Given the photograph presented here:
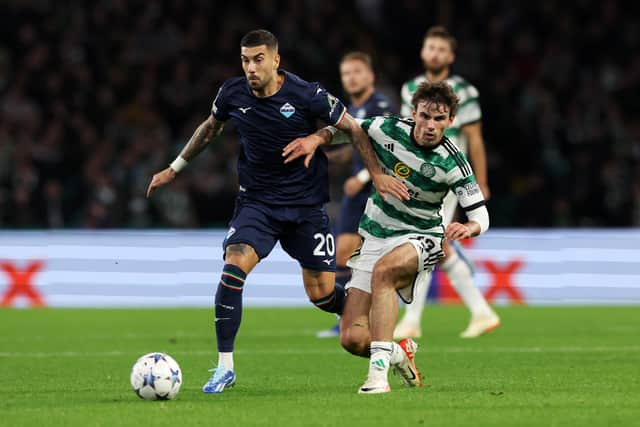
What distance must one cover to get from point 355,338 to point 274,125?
1.36 m

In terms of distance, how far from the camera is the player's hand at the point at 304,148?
7383mm

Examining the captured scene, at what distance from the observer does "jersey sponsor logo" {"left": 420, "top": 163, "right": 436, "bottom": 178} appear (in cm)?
730

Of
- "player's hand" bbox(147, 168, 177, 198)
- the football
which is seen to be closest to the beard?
"player's hand" bbox(147, 168, 177, 198)

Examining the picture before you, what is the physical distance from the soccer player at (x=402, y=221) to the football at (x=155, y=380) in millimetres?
1036

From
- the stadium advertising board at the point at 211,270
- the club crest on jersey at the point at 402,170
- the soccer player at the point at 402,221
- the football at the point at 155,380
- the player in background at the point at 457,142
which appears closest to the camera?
the football at the point at 155,380

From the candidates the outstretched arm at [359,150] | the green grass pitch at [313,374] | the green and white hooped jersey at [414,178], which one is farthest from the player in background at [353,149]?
the green and white hooped jersey at [414,178]

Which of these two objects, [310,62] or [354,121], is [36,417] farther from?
[310,62]

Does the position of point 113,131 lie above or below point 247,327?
above

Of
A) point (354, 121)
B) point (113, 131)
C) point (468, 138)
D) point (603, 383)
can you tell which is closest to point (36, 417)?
point (354, 121)

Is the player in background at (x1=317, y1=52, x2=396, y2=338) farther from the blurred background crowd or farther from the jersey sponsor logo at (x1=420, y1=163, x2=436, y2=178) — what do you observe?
the blurred background crowd

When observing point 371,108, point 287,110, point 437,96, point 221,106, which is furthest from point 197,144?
point 371,108

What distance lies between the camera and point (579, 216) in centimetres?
1819

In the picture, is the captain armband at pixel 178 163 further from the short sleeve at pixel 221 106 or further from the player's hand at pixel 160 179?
the short sleeve at pixel 221 106

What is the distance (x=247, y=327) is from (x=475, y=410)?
665cm
